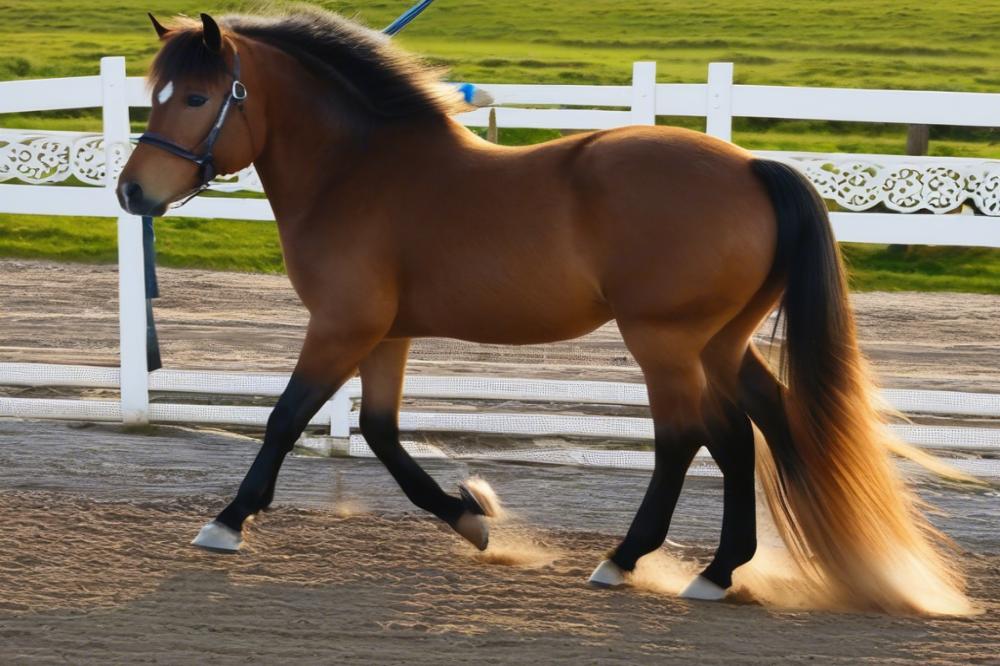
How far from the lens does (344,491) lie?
5.48 meters

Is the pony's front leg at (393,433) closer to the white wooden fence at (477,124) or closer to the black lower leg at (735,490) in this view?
the black lower leg at (735,490)

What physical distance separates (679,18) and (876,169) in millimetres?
26455

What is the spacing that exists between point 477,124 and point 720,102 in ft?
5.39

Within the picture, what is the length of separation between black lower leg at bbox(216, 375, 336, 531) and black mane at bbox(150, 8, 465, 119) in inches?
38.2

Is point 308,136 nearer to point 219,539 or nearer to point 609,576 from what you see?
point 219,539

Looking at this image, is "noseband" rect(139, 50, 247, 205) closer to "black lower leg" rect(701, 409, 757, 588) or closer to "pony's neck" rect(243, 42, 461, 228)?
"pony's neck" rect(243, 42, 461, 228)

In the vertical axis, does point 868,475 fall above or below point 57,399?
above

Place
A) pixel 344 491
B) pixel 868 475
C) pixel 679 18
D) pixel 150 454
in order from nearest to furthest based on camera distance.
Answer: pixel 868 475 < pixel 344 491 < pixel 150 454 < pixel 679 18

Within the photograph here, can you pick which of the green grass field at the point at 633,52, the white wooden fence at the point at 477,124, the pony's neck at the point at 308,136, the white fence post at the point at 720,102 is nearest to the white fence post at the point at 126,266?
the white wooden fence at the point at 477,124

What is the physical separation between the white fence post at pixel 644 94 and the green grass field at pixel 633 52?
767cm

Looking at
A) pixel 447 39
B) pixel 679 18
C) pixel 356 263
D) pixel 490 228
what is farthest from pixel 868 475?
pixel 679 18

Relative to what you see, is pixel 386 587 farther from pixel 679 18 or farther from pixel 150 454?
pixel 679 18

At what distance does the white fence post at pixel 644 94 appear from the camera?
6121 mm

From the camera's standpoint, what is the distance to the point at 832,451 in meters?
4.10
